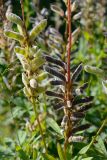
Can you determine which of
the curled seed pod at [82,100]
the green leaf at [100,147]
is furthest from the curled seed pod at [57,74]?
the green leaf at [100,147]

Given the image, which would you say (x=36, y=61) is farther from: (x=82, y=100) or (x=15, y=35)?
(x=82, y=100)

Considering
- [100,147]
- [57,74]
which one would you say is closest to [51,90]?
[100,147]

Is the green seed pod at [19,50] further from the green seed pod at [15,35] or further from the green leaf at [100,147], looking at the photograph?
the green leaf at [100,147]

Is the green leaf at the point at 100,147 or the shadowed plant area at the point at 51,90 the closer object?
the shadowed plant area at the point at 51,90

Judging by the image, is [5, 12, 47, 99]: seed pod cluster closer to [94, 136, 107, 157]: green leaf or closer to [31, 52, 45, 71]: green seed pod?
[31, 52, 45, 71]: green seed pod

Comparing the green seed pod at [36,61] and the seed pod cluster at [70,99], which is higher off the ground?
the green seed pod at [36,61]

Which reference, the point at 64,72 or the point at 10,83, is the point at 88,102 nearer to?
the point at 64,72

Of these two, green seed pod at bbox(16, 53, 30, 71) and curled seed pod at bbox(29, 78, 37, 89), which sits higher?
green seed pod at bbox(16, 53, 30, 71)

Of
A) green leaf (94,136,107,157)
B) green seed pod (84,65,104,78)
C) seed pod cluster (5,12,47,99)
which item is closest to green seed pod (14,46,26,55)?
seed pod cluster (5,12,47,99)
